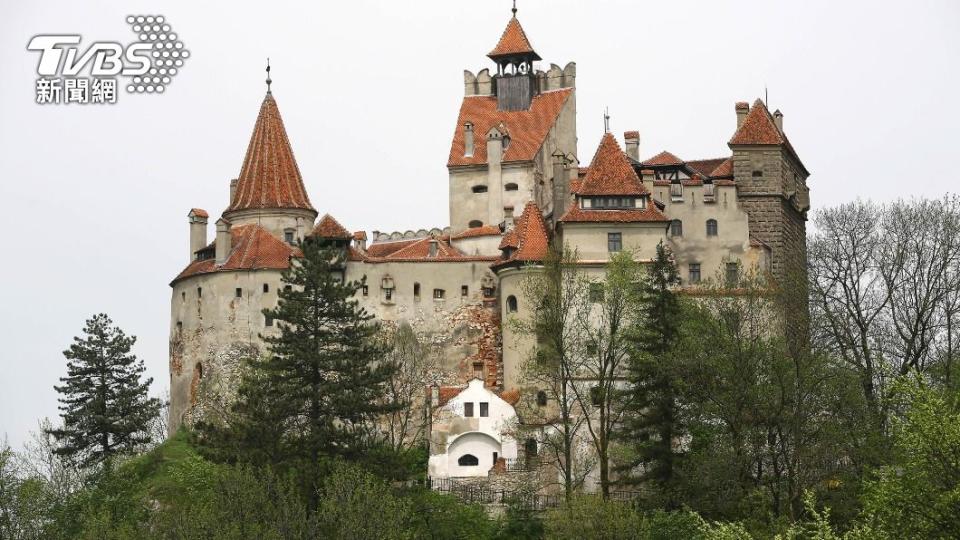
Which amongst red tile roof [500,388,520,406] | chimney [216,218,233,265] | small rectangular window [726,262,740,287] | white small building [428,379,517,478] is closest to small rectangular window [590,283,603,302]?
red tile roof [500,388,520,406]

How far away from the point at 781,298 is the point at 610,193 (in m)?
10.5

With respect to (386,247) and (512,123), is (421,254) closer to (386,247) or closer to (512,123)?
(386,247)

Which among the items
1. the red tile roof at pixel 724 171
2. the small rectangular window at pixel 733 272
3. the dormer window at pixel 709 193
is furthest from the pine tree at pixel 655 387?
the red tile roof at pixel 724 171

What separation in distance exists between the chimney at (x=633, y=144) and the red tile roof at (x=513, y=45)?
333 inches

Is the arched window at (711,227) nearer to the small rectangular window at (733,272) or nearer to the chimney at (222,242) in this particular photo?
the small rectangular window at (733,272)

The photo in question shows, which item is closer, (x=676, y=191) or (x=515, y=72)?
(x=676, y=191)

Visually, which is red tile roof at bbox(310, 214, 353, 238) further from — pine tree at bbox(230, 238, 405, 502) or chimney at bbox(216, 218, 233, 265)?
pine tree at bbox(230, 238, 405, 502)

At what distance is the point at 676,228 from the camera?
74.0 m

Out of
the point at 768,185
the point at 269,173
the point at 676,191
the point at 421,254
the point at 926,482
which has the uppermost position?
the point at 269,173

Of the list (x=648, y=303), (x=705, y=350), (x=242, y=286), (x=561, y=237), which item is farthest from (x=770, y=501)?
(x=242, y=286)

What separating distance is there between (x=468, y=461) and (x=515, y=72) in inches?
915

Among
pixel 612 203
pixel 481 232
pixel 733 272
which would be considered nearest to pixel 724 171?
pixel 733 272

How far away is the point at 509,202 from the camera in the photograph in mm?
81500

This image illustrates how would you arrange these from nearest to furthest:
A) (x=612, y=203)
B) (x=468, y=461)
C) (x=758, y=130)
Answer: (x=468, y=461) < (x=612, y=203) < (x=758, y=130)
